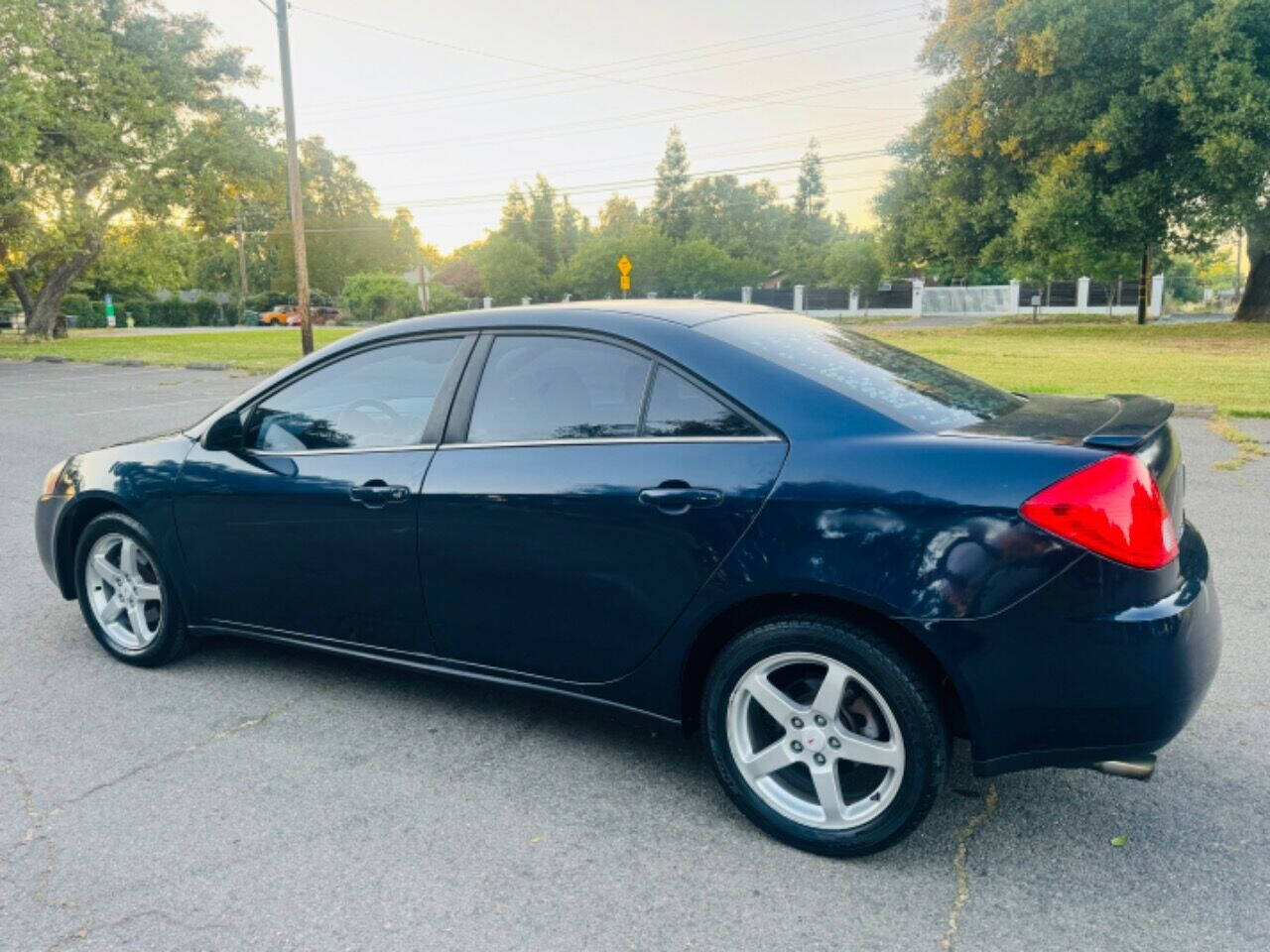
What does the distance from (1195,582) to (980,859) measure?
0.95 meters

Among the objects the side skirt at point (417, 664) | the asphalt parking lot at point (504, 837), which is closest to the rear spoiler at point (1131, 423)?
the asphalt parking lot at point (504, 837)

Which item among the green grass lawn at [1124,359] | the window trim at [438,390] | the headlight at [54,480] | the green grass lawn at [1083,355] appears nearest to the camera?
the window trim at [438,390]

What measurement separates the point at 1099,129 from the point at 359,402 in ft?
94.8

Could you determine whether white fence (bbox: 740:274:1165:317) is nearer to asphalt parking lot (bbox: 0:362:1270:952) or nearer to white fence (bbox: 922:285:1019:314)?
white fence (bbox: 922:285:1019:314)

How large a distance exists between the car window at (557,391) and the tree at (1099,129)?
2757 centimetres

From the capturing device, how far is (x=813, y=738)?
8.86 feet

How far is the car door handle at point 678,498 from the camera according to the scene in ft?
9.12

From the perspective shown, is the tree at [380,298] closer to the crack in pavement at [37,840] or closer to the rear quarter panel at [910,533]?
the crack in pavement at [37,840]

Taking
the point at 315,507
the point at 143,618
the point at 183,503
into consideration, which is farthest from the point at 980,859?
the point at 143,618

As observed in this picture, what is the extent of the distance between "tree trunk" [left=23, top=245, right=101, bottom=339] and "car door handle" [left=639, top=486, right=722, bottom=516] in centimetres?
3606

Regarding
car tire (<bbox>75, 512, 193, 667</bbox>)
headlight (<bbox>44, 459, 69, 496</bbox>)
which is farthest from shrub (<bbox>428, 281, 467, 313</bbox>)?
car tire (<bbox>75, 512, 193, 667</bbox>)

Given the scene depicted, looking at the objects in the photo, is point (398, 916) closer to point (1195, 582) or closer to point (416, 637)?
point (416, 637)

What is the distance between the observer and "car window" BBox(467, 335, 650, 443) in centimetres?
310

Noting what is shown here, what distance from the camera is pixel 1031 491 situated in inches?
96.2
